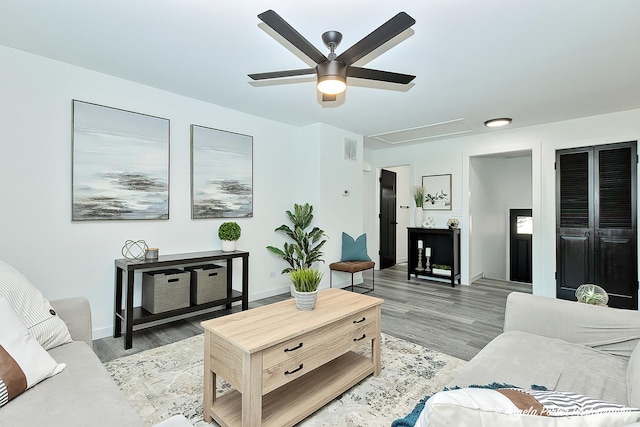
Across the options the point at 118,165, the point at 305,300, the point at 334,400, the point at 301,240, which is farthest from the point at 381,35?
the point at 301,240

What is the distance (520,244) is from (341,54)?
241 inches

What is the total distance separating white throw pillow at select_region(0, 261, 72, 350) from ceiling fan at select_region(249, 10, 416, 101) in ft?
6.24

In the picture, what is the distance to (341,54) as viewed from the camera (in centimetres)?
204

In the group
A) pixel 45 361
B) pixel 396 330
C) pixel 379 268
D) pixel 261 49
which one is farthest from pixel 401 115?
pixel 45 361

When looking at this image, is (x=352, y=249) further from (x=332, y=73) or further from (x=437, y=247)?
(x=332, y=73)

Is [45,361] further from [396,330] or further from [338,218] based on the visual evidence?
[338,218]

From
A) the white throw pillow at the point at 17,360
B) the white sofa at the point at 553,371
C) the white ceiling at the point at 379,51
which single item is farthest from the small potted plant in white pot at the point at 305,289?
the white ceiling at the point at 379,51

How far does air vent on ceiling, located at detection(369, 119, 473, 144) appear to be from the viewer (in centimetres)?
467

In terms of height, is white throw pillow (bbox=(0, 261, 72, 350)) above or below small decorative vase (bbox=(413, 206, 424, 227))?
below

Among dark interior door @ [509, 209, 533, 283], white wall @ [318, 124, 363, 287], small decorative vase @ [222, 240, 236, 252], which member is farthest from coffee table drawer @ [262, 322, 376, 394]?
dark interior door @ [509, 209, 533, 283]

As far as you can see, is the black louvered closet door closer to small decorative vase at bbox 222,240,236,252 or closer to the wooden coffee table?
the wooden coffee table

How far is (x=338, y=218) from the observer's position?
5004mm

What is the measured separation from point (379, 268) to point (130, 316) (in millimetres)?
4823

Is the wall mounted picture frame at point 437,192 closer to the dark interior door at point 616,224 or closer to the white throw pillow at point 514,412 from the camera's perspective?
the dark interior door at point 616,224
